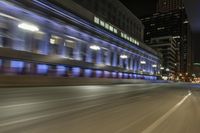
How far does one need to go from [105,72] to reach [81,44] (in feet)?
39.4

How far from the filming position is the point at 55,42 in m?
44.3

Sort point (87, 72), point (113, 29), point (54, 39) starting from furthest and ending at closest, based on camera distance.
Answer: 1. point (113, 29)
2. point (87, 72)
3. point (54, 39)

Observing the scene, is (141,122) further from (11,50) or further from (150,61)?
(150,61)

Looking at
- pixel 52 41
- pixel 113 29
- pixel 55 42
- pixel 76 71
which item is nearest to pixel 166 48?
pixel 113 29

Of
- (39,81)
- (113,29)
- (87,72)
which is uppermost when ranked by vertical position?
(113,29)

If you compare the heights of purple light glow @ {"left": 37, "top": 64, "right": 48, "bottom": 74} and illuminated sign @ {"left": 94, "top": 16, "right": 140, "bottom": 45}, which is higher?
illuminated sign @ {"left": 94, "top": 16, "right": 140, "bottom": 45}

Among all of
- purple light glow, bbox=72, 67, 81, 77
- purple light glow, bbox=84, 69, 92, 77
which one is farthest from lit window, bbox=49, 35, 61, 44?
purple light glow, bbox=84, 69, 92, 77

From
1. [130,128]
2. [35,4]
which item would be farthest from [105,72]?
[130,128]

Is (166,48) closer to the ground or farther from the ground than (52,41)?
farther from the ground

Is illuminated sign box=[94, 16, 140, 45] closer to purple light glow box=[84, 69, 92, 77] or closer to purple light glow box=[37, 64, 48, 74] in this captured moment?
purple light glow box=[84, 69, 92, 77]

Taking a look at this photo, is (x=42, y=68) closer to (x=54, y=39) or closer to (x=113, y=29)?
(x=54, y=39)

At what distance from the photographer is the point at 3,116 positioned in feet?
31.9

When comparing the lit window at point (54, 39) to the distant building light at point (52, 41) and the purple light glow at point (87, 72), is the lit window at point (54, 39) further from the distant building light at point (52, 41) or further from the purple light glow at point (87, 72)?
the purple light glow at point (87, 72)

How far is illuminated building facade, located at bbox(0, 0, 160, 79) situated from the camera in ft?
110
